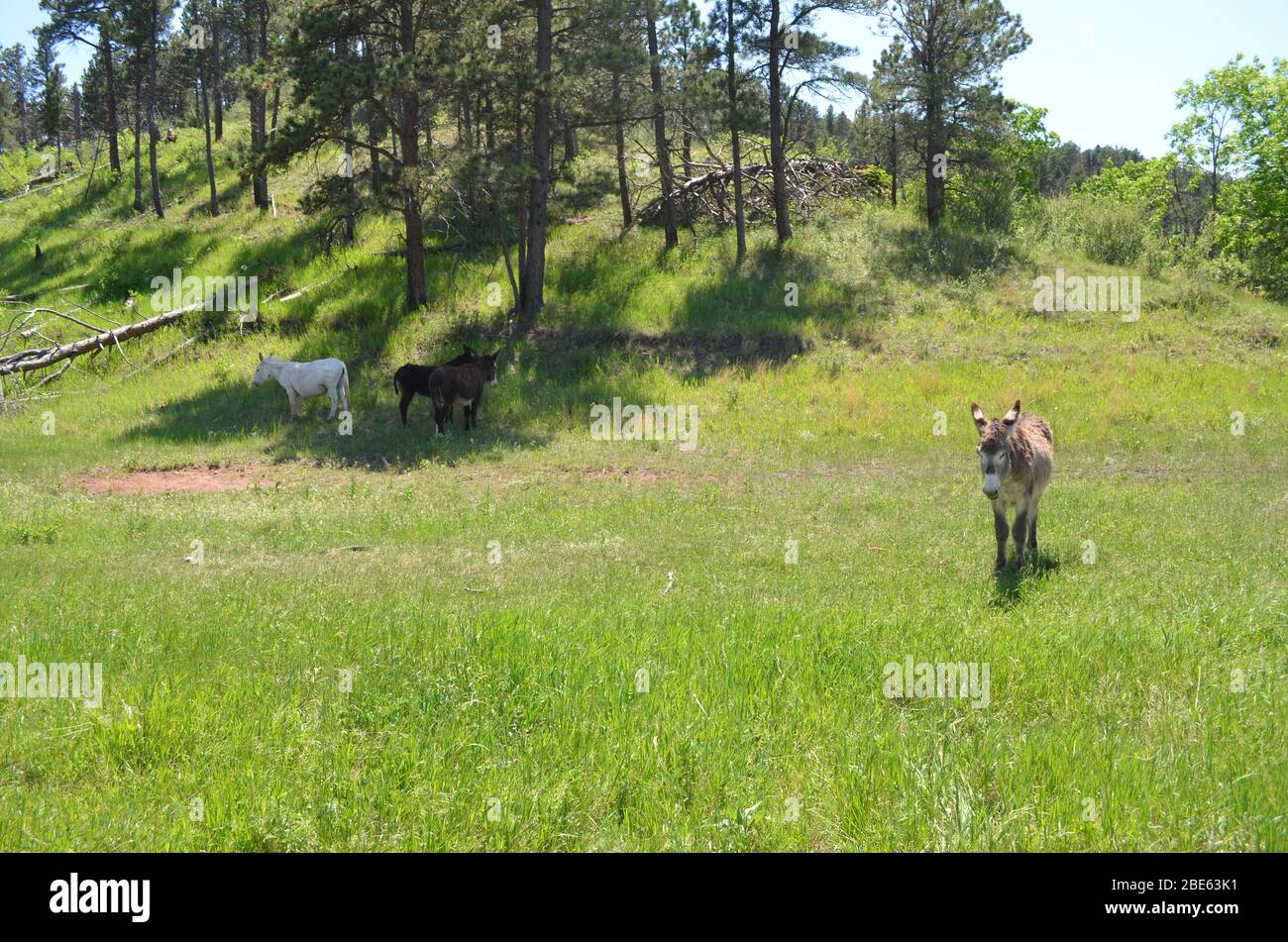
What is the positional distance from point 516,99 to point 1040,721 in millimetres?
24686

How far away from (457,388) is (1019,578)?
14.5 m

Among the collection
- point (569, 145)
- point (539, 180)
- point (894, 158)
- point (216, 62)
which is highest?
point (216, 62)

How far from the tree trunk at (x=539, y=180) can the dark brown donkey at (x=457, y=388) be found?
21.0 ft

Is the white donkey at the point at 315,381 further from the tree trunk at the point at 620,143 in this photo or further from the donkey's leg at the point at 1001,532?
the donkey's leg at the point at 1001,532

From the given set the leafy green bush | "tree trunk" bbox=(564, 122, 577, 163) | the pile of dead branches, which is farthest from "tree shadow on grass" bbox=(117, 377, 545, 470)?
the leafy green bush

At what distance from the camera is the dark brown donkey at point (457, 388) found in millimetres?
21561

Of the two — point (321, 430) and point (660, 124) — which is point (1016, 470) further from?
point (660, 124)

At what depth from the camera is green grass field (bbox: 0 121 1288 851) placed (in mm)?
5312

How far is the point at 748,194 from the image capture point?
3753cm

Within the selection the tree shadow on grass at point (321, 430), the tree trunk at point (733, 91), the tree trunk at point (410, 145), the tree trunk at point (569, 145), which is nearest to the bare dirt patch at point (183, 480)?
the tree shadow on grass at point (321, 430)

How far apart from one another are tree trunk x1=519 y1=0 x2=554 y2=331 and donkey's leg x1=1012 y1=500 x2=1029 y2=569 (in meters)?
18.7

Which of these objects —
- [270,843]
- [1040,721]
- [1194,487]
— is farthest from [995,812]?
[1194,487]

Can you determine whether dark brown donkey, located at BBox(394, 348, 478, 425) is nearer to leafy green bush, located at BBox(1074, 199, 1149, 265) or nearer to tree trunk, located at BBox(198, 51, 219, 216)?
tree trunk, located at BBox(198, 51, 219, 216)

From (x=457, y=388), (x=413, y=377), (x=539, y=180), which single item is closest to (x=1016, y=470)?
(x=457, y=388)
